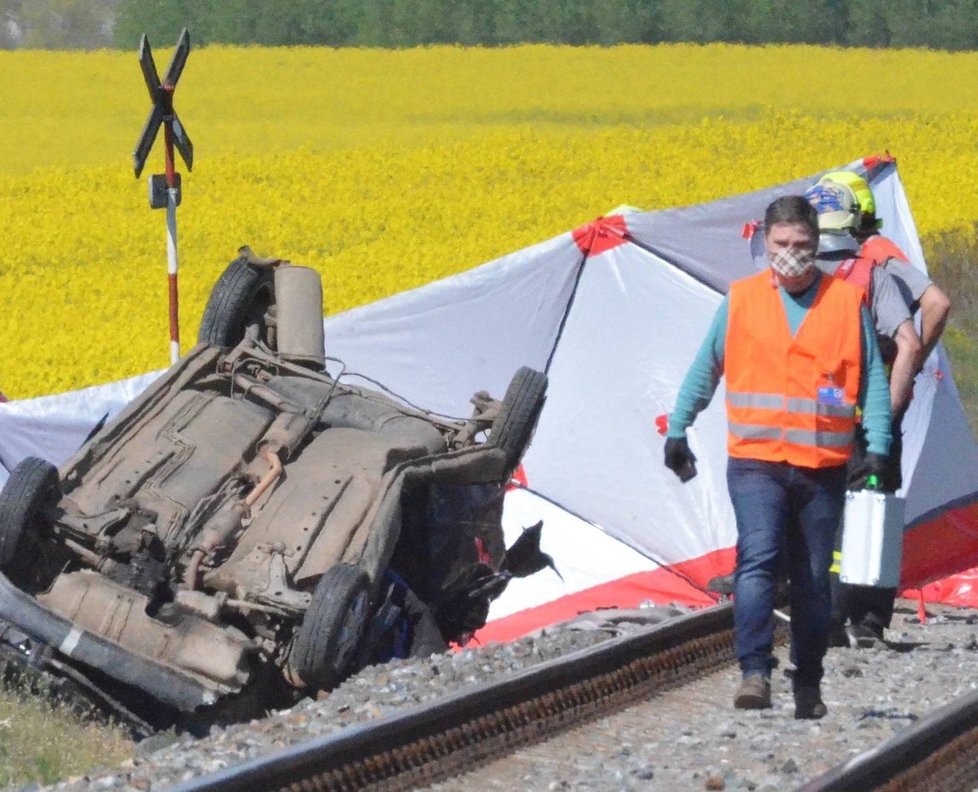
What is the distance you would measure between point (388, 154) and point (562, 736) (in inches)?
954

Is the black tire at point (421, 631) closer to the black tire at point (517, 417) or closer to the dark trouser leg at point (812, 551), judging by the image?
the black tire at point (517, 417)

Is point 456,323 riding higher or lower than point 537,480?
higher

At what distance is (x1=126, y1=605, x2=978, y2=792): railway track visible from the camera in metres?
5.69

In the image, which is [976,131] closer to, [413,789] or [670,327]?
[670,327]

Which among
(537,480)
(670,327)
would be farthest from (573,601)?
(670,327)

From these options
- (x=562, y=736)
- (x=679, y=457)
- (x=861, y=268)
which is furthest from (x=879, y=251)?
(x=562, y=736)

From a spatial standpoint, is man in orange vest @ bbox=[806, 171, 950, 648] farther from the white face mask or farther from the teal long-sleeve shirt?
the white face mask

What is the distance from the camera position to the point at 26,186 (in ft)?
88.0

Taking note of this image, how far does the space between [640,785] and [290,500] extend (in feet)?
9.88

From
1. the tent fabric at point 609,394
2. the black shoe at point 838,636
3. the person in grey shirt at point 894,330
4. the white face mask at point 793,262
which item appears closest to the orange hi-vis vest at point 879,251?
the person in grey shirt at point 894,330

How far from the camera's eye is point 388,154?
99.8 feet

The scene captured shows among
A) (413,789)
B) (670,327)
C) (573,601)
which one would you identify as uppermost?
(670,327)

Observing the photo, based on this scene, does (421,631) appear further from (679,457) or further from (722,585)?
(679,457)

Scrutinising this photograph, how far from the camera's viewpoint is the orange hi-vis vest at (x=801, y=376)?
21.2 ft
